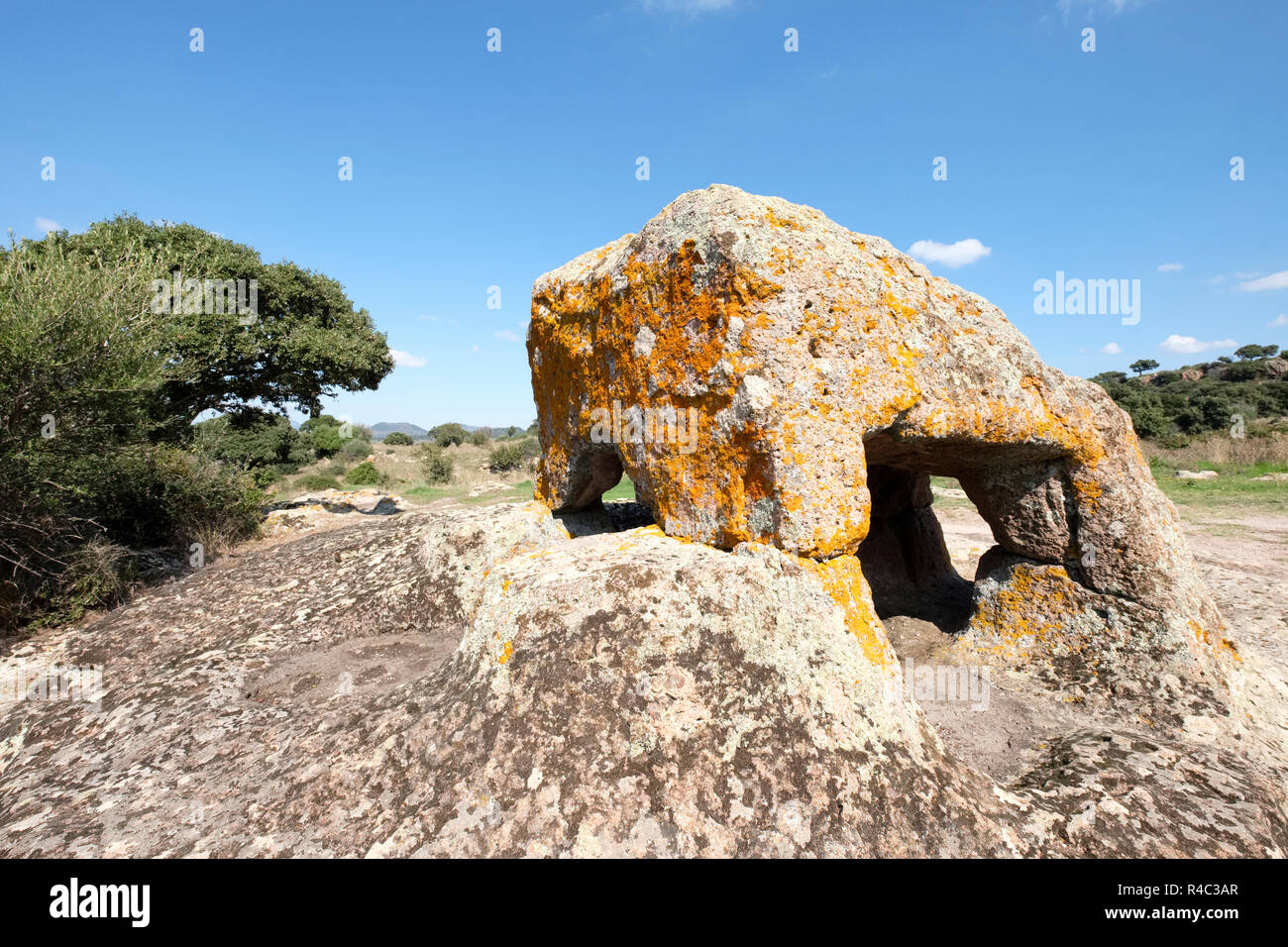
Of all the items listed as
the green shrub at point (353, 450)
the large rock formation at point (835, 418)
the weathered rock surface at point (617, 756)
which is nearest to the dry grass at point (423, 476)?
the green shrub at point (353, 450)

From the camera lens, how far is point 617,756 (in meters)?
2.76

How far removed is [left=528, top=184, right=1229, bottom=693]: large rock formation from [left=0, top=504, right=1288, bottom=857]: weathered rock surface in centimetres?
51

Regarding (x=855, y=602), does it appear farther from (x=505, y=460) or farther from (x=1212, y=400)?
(x=1212, y=400)

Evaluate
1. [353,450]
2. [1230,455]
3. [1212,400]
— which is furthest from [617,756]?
[1212,400]

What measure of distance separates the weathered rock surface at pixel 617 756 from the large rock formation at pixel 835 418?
506mm

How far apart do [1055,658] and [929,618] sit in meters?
1.42

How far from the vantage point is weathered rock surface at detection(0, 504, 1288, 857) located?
2582mm

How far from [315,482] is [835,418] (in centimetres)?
2788

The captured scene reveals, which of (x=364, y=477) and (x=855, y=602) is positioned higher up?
(x=364, y=477)

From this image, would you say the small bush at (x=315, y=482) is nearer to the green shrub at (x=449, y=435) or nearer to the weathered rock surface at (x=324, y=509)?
the weathered rock surface at (x=324, y=509)

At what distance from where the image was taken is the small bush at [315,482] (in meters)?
26.3

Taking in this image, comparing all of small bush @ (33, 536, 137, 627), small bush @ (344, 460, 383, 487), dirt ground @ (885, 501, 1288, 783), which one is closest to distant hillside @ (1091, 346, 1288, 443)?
dirt ground @ (885, 501, 1288, 783)

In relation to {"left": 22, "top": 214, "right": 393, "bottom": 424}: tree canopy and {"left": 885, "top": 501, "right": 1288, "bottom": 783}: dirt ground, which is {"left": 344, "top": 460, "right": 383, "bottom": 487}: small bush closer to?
{"left": 22, "top": 214, "right": 393, "bottom": 424}: tree canopy
